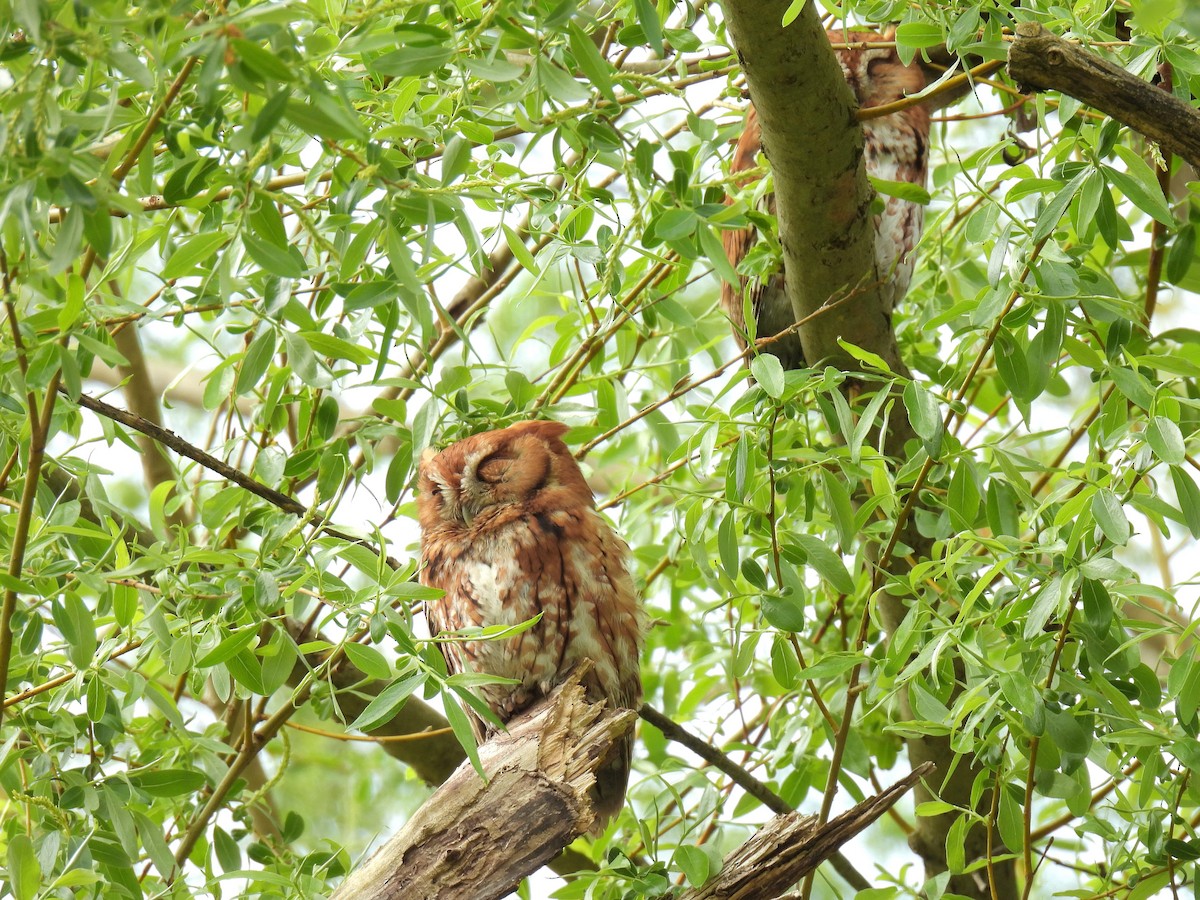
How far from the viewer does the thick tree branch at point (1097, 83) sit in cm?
152

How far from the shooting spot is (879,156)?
258 cm

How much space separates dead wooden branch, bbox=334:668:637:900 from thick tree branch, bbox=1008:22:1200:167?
1.17 m

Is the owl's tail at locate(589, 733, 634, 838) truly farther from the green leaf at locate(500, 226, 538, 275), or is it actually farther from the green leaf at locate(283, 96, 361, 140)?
the green leaf at locate(283, 96, 361, 140)

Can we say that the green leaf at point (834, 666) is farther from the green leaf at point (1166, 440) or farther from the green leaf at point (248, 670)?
the green leaf at point (248, 670)

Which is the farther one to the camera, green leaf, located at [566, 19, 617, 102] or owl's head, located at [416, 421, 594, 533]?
owl's head, located at [416, 421, 594, 533]

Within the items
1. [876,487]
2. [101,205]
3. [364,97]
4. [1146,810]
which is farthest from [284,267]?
[1146,810]

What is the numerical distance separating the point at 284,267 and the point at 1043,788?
126 centimetres

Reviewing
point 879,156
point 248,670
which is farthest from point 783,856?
point 879,156

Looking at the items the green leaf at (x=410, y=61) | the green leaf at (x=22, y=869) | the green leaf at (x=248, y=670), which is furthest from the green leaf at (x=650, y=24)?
the green leaf at (x=22, y=869)

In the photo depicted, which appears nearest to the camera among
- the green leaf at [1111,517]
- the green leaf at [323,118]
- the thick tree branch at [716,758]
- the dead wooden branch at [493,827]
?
the green leaf at [323,118]

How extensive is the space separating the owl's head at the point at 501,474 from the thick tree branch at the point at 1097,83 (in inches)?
47.3

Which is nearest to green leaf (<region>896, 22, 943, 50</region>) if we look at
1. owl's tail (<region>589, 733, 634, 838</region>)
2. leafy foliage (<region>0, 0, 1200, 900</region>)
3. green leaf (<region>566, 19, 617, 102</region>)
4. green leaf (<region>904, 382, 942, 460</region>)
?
leafy foliage (<region>0, 0, 1200, 900</region>)

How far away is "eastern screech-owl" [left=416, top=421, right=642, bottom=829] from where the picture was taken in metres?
2.39

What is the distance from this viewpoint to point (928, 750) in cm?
261
